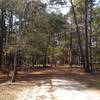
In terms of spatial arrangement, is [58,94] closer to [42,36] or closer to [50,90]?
[50,90]

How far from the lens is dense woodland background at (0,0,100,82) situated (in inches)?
961

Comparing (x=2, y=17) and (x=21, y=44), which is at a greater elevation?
(x=2, y=17)

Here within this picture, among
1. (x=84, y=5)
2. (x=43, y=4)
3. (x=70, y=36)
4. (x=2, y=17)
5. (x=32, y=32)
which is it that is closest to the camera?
(x=43, y=4)

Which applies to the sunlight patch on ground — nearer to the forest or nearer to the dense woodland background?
the forest

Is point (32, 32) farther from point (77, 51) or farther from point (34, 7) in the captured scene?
point (77, 51)

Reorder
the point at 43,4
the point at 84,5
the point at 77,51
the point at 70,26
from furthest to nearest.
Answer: the point at 77,51, the point at 70,26, the point at 84,5, the point at 43,4

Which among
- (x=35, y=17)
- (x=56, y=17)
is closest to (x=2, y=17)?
(x=56, y=17)

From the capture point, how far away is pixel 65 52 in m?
65.6

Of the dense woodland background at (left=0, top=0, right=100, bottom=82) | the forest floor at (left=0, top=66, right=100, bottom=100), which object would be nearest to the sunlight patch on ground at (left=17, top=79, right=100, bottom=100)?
the forest floor at (left=0, top=66, right=100, bottom=100)

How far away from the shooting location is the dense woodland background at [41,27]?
2442 centimetres

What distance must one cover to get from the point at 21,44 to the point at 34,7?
3.49 meters

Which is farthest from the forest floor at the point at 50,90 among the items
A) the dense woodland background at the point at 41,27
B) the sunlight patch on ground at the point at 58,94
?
the dense woodland background at the point at 41,27

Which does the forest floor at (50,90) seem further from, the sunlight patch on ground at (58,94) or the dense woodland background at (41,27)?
the dense woodland background at (41,27)

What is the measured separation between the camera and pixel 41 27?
1218 inches
